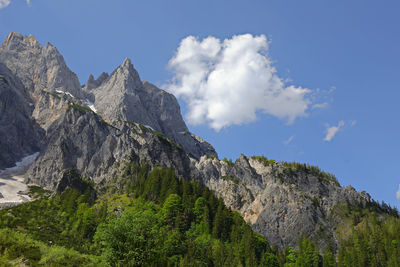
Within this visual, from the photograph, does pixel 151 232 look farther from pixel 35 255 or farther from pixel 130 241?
pixel 35 255

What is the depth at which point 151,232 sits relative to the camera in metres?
59.4

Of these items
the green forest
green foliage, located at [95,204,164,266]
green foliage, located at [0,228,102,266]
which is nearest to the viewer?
green foliage, located at [0,228,102,266]

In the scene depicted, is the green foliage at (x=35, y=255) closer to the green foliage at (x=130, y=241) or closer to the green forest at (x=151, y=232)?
the green forest at (x=151, y=232)

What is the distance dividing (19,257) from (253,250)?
74754 millimetres

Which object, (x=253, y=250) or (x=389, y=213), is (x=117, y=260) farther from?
(x=389, y=213)

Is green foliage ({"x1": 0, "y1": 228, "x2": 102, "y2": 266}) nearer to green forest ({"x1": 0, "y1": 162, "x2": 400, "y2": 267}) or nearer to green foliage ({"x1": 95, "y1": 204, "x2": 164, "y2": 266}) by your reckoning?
green forest ({"x1": 0, "y1": 162, "x2": 400, "y2": 267})

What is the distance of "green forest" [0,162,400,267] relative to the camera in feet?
193

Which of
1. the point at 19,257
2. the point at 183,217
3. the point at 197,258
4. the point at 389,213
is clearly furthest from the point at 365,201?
the point at 19,257

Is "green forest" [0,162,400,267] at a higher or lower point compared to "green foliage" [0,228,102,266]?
higher

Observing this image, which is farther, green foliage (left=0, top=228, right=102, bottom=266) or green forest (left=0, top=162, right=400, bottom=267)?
green forest (left=0, top=162, right=400, bottom=267)

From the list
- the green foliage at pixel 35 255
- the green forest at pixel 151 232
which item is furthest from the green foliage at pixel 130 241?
the green foliage at pixel 35 255

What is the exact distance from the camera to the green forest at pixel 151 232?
5869cm

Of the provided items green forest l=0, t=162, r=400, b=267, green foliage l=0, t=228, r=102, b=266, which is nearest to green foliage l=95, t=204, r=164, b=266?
green forest l=0, t=162, r=400, b=267

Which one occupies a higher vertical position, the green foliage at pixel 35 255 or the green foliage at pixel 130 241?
the green foliage at pixel 130 241
